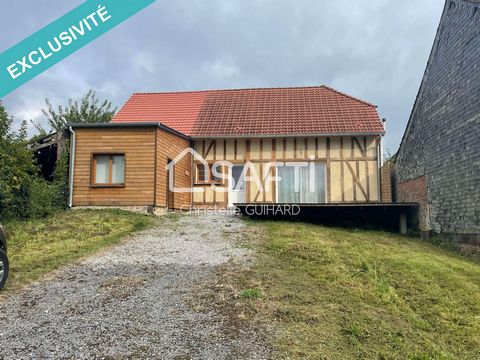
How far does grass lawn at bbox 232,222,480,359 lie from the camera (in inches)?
186

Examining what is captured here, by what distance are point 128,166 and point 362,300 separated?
959 centimetres

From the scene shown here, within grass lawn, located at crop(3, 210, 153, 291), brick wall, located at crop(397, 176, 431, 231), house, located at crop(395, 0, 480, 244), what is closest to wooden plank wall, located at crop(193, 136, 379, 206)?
brick wall, located at crop(397, 176, 431, 231)

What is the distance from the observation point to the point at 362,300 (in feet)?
19.7

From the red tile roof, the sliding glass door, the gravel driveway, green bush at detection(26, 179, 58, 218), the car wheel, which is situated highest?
the red tile roof

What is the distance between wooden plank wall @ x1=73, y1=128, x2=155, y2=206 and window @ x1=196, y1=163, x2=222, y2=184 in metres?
3.12

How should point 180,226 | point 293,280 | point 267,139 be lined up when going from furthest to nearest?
1. point 267,139
2. point 180,226
3. point 293,280

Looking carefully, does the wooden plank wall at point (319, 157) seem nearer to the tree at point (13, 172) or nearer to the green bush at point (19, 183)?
the green bush at point (19, 183)

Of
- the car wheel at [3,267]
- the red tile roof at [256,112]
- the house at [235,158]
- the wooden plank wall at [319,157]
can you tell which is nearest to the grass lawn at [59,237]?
the car wheel at [3,267]

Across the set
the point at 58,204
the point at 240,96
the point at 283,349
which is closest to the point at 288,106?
the point at 240,96

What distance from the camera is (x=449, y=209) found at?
36.7 feet

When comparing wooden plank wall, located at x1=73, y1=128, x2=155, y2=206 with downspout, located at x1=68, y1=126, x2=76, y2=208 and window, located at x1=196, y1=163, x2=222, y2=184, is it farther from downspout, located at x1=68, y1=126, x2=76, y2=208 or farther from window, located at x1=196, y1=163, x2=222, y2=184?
window, located at x1=196, y1=163, x2=222, y2=184

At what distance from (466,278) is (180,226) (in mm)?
7218

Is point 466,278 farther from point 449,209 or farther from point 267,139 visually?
point 267,139

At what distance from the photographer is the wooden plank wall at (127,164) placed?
1350 cm
